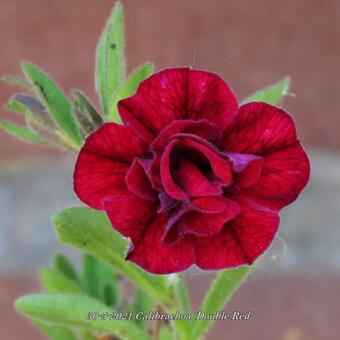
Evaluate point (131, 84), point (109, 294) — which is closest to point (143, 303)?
point (109, 294)

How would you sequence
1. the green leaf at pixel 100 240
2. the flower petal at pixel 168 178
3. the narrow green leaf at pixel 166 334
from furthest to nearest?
the narrow green leaf at pixel 166 334 < the green leaf at pixel 100 240 < the flower petal at pixel 168 178

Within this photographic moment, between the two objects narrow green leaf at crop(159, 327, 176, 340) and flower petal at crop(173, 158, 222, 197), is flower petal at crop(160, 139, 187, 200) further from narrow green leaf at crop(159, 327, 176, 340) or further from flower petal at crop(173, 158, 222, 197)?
narrow green leaf at crop(159, 327, 176, 340)

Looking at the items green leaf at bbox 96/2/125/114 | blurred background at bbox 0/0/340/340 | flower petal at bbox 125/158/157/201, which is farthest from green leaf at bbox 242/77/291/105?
blurred background at bbox 0/0/340/340

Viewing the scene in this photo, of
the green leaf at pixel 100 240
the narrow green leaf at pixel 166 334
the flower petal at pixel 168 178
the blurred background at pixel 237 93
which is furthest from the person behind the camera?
the blurred background at pixel 237 93

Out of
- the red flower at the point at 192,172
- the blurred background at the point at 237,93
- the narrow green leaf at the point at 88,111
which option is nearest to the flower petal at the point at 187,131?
the red flower at the point at 192,172

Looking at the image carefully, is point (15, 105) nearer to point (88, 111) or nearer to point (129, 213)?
point (88, 111)

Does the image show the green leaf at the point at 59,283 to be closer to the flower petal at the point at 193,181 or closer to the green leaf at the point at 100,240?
the green leaf at the point at 100,240

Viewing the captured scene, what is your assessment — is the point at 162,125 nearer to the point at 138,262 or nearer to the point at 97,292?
the point at 138,262

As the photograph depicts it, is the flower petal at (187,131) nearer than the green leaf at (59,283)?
Yes
